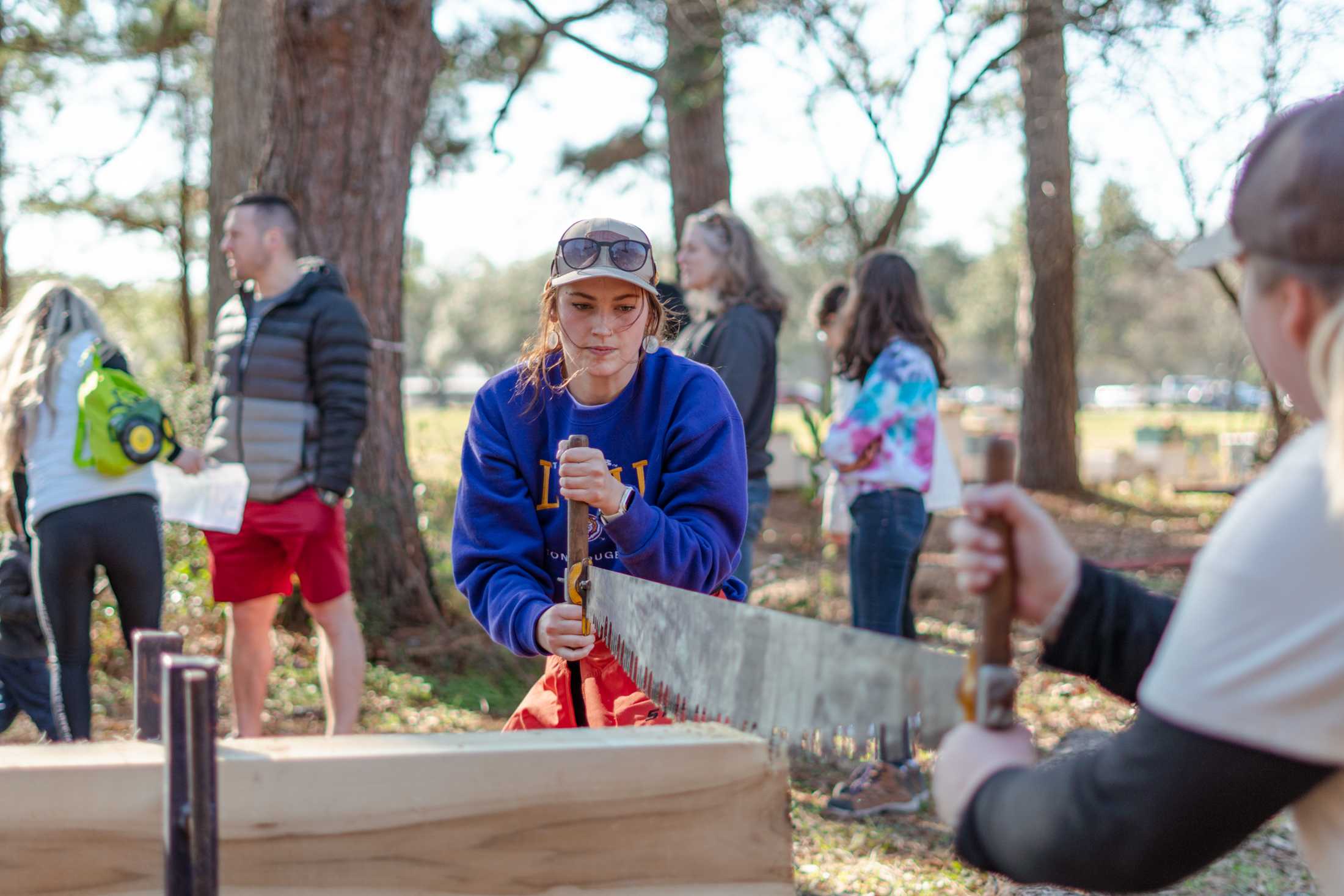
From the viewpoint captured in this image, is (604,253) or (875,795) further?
(875,795)

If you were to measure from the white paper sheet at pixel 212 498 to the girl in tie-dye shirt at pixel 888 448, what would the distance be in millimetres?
2328

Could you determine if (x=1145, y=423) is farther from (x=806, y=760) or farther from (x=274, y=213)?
(x=274, y=213)

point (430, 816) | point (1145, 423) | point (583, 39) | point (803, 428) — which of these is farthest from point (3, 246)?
point (1145, 423)

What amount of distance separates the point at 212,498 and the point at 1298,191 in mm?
4185

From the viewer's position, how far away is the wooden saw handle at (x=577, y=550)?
2.17 meters

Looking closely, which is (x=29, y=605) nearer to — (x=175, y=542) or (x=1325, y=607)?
(x=175, y=542)

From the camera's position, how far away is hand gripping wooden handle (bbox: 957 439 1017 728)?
1271mm

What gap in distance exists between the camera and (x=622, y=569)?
240cm

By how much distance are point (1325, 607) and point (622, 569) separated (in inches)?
59.7

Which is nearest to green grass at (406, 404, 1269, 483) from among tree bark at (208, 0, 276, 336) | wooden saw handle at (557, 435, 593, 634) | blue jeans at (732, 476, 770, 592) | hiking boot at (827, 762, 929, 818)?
blue jeans at (732, 476, 770, 592)

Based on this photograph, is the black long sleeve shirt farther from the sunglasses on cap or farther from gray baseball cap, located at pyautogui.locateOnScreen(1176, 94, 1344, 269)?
the sunglasses on cap

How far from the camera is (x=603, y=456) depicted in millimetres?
2334

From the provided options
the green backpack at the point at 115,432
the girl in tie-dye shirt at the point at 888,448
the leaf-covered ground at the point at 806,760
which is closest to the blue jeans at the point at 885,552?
the girl in tie-dye shirt at the point at 888,448

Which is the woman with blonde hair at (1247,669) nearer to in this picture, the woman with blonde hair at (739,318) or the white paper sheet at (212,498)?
the woman with blonde hair at (739,318)
